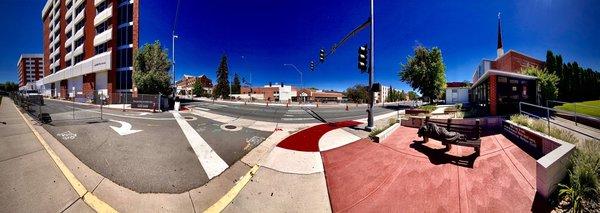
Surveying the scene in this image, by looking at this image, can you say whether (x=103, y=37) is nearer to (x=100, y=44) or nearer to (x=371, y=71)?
(x=100, y=44)

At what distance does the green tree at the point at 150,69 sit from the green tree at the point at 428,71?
30.1 meters

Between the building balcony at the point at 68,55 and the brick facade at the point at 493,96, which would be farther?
the building balcony at the point at 68,55

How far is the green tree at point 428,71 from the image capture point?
29219mm

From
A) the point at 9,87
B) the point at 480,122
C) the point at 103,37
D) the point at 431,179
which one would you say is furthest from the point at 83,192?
the point at 9,87

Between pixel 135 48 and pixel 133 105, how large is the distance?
35.2ft

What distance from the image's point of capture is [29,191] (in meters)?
3.93

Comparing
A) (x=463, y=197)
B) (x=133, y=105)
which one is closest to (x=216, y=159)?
(x=463, y=197)

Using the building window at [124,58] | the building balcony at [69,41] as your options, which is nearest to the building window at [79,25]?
the building balcony at [69,41]

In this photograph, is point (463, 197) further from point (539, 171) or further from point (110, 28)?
point (110, 28)

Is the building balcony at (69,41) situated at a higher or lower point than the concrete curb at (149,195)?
higher

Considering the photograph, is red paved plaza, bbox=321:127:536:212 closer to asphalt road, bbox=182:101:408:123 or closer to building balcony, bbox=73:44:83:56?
asphalt road, bbox=182:101:408:123

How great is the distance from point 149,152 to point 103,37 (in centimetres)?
3454

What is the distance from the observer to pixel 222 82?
7019 cm

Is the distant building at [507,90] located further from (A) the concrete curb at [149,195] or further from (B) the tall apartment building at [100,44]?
(B) the tall apartment building at [100,44]
